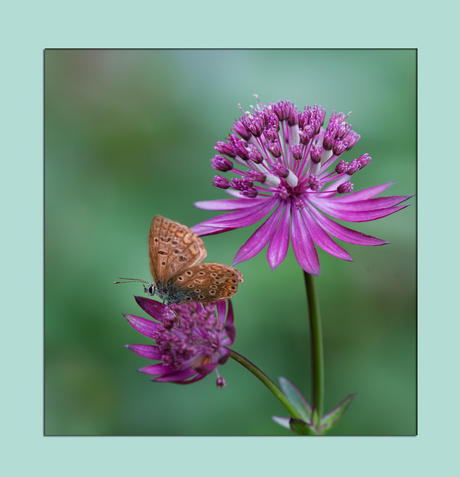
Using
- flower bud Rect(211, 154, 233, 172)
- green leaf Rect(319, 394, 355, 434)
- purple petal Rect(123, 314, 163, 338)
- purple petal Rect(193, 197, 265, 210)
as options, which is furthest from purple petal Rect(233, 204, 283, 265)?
green leaf Rect(319, 394, 355, 434)

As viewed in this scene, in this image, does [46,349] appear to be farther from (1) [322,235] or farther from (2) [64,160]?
(1) [322,235]

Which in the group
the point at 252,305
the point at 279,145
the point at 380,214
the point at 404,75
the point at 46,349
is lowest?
the point at 46,349

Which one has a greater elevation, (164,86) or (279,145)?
(164,86)

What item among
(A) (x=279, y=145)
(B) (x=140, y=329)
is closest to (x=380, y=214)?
(A) (x=279, y=145)

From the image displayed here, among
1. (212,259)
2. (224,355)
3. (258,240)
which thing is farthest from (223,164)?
(212,259)

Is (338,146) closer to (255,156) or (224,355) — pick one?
(255,156)

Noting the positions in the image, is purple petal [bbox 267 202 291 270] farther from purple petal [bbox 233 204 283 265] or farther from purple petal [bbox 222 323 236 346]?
purple petal [bbox 222 323 236 346]
